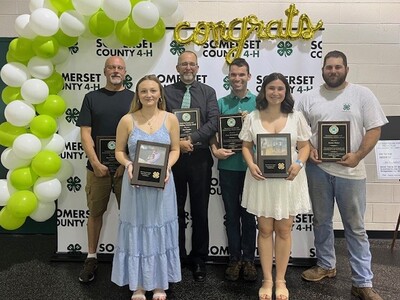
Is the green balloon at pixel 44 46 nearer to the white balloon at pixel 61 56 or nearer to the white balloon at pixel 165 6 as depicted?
the white balloon at pixel 61 56

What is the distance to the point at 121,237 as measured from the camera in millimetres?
2434

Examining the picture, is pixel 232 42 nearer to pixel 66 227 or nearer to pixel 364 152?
pixel 364 152

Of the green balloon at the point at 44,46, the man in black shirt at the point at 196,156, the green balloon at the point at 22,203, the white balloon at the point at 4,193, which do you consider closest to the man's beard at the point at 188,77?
the man in black shirt at the point at 196,156

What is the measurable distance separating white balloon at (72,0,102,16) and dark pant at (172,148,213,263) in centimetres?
132

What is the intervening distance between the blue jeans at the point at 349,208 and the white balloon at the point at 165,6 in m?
1.61

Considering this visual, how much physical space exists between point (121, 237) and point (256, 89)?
168 centimetres

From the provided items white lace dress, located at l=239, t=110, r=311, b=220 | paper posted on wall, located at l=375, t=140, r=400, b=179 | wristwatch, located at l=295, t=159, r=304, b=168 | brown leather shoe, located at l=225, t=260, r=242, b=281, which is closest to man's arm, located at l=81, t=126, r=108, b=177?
white lace dress, located at l=239, t=110, r=311, b=220

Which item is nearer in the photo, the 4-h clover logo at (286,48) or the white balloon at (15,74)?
the white balloon at (15,74)

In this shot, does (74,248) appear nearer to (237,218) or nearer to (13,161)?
(13,161)

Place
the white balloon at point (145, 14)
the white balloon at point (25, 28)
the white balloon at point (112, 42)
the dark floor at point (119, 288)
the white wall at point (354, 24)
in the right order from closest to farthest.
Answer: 1. the dark floor at point (119, 288)
2. the white balloon at point (145, 14)
3. the white balloon at point (25, 28)
4. the white balloon at point (112, 42)
5. the white wall at point (354, 24)

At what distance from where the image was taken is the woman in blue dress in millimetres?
2381

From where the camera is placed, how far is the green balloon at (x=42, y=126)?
2.89 meters

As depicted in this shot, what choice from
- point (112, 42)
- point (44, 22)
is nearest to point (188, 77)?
point (112, 42)

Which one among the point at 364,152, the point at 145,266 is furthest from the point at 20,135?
the point at 364,152
